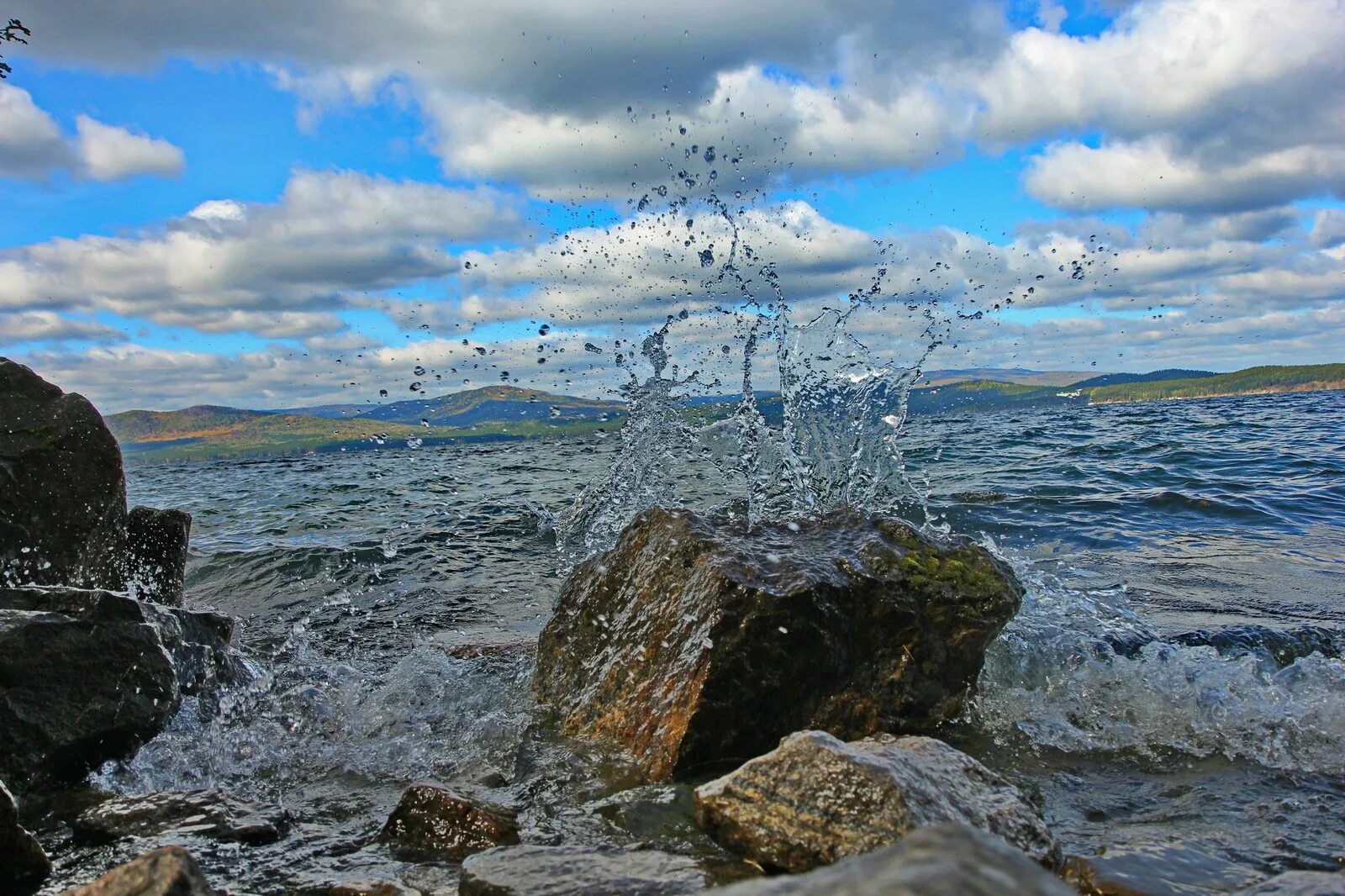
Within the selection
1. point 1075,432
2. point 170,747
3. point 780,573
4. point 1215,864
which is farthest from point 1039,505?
point 1075,432

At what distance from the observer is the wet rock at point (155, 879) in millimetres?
2814

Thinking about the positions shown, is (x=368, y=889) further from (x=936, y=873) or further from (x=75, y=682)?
(x=75, y=682)

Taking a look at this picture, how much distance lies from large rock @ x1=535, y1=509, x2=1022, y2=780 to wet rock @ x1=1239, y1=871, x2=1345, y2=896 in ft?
9.03

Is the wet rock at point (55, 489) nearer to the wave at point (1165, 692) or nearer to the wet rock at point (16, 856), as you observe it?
the wet rock at point (16, 856)

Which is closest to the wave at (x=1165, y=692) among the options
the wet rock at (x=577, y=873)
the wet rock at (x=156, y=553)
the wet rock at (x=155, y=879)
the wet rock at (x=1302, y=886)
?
the wet rock at (x=1302, y=886)

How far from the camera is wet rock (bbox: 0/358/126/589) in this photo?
7.80m

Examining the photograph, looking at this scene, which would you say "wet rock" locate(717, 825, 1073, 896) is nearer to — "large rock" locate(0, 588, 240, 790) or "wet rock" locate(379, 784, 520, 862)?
"wet rock" locate(379, 784, 520, 862)

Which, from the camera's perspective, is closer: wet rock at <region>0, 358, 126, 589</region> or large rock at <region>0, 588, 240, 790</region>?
large rock at <region>0, 588, 240, 790</region>

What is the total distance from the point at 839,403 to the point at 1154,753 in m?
8.44

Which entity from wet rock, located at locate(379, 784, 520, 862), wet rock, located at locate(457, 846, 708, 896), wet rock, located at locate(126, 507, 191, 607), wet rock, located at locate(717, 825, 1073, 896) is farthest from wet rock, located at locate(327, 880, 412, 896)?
wet rock, located at locate(126, 507, 191, 607)

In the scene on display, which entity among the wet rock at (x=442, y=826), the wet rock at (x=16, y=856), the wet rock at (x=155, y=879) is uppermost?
the wet rock at (x=155, y=879)

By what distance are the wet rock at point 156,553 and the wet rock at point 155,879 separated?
6933mm

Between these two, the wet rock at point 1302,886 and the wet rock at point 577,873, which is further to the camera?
the wet rock at point 577,873

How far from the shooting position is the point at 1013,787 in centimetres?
410
